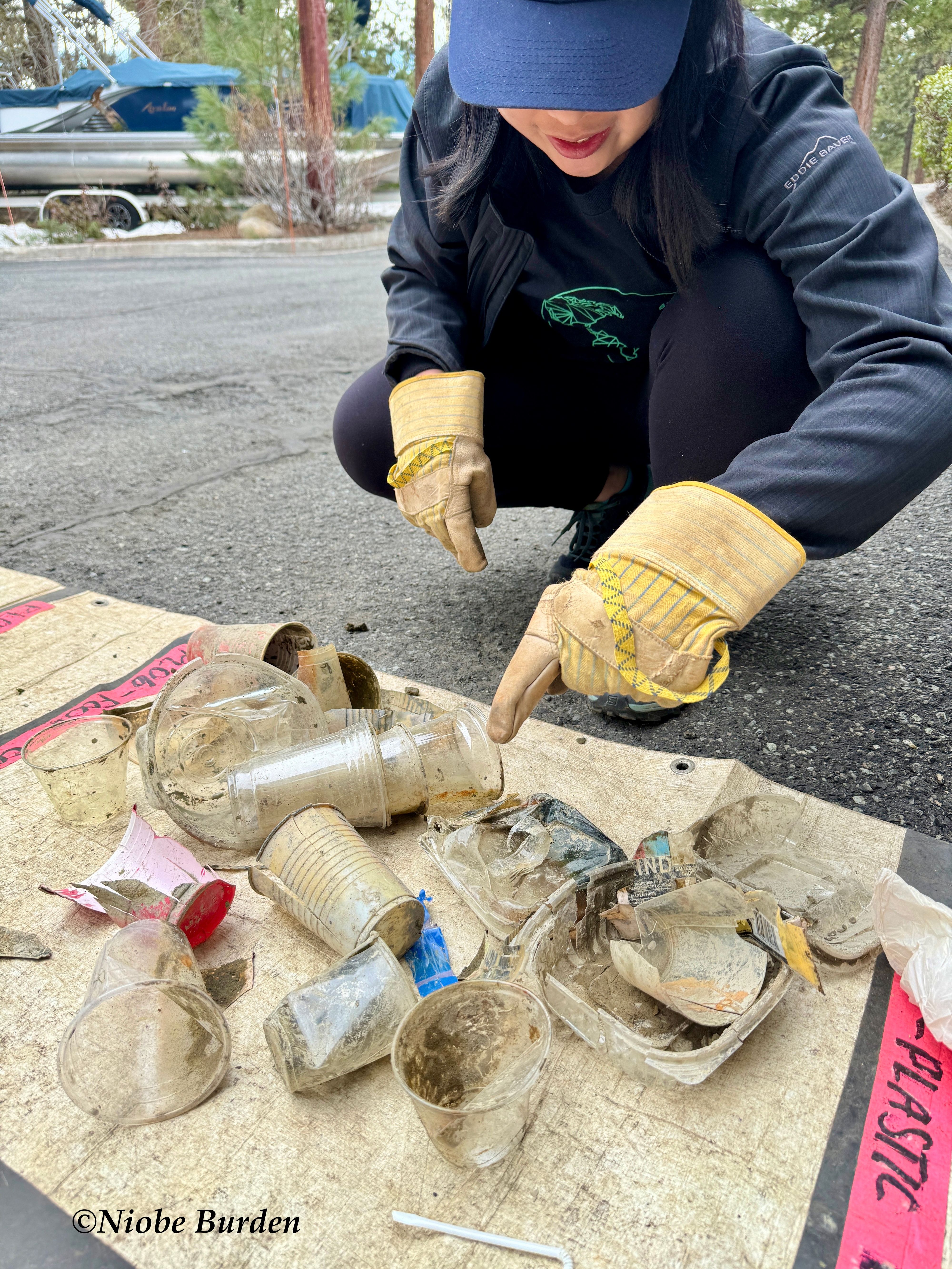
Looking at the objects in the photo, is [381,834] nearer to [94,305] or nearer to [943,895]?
[943,895]

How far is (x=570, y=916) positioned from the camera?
45.9 inches

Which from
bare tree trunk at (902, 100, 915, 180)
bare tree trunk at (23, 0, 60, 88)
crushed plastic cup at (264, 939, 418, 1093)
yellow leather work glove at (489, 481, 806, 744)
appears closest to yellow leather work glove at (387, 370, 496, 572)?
yellow leather work glove at (489, 481, 806, 744)

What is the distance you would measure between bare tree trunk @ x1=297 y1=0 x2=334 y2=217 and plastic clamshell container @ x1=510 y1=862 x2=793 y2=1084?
47.6ft

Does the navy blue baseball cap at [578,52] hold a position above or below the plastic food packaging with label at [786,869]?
above

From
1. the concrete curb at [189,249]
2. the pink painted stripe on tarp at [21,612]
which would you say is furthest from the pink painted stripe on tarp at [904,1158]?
the concrete curb at [189,249]

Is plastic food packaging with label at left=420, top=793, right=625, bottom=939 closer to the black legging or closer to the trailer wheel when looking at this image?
the black legging

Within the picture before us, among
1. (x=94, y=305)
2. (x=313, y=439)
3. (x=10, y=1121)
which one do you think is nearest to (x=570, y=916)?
(x=10, y=1121)

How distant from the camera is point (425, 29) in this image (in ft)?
61.4

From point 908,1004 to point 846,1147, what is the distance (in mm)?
229

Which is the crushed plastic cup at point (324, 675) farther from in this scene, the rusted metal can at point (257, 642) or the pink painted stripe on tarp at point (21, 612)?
the pink painted stripe on tarp at point (21, 612)

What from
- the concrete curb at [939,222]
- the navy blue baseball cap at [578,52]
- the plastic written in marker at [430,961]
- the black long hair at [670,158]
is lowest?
the plastic written in marker at [430,961]

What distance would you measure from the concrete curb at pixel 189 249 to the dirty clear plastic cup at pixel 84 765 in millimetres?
11539

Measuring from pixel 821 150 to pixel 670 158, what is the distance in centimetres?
23

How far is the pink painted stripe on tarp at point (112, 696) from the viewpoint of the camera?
1646 millimetres
